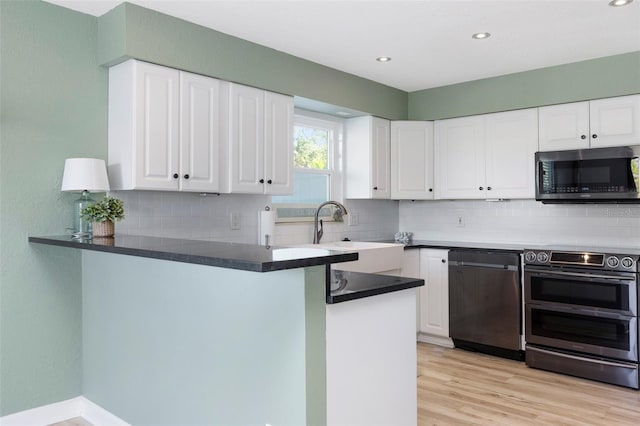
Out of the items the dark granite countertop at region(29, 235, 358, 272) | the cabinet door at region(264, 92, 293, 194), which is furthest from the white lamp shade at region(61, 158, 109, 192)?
the cabinet door at region(264, 92, 293, 194)

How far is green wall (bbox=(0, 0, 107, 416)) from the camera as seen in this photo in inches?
107

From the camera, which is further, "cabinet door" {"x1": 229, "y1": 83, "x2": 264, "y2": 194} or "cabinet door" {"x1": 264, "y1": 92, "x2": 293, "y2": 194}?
"cabinet door" {"x1": 264, "y1": 92, "x2": 293, "y2": 194}

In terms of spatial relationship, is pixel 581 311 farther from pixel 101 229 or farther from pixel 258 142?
pixel 101 229

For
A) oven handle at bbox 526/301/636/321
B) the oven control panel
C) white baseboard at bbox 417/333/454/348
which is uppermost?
the oven control panel

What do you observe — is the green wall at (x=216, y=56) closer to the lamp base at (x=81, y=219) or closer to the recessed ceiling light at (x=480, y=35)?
the lamp base at (x=81, y=219)

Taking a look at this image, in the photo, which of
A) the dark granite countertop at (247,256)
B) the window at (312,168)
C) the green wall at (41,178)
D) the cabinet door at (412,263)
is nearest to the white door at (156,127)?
the green wall at (41,178)

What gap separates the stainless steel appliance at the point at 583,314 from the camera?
3439 mm

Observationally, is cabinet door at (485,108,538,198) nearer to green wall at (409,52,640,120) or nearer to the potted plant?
green wall at (409,52,640,120)

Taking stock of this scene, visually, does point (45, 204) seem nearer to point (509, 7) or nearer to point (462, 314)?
point (509, 7)

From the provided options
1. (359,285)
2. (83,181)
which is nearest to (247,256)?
(359,285)

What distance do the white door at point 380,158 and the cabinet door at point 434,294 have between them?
2.26 feet

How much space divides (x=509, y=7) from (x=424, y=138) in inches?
77.9

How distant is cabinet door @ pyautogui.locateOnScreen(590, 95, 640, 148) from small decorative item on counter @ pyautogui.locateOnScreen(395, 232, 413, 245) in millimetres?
1811

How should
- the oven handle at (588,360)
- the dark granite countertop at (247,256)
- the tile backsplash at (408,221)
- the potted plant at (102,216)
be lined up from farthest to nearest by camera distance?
the oven handle at (588,360) < the tile backsplash at (408,221) < the potted plant at (102,216) < the dark granite countertop at (247,256)
